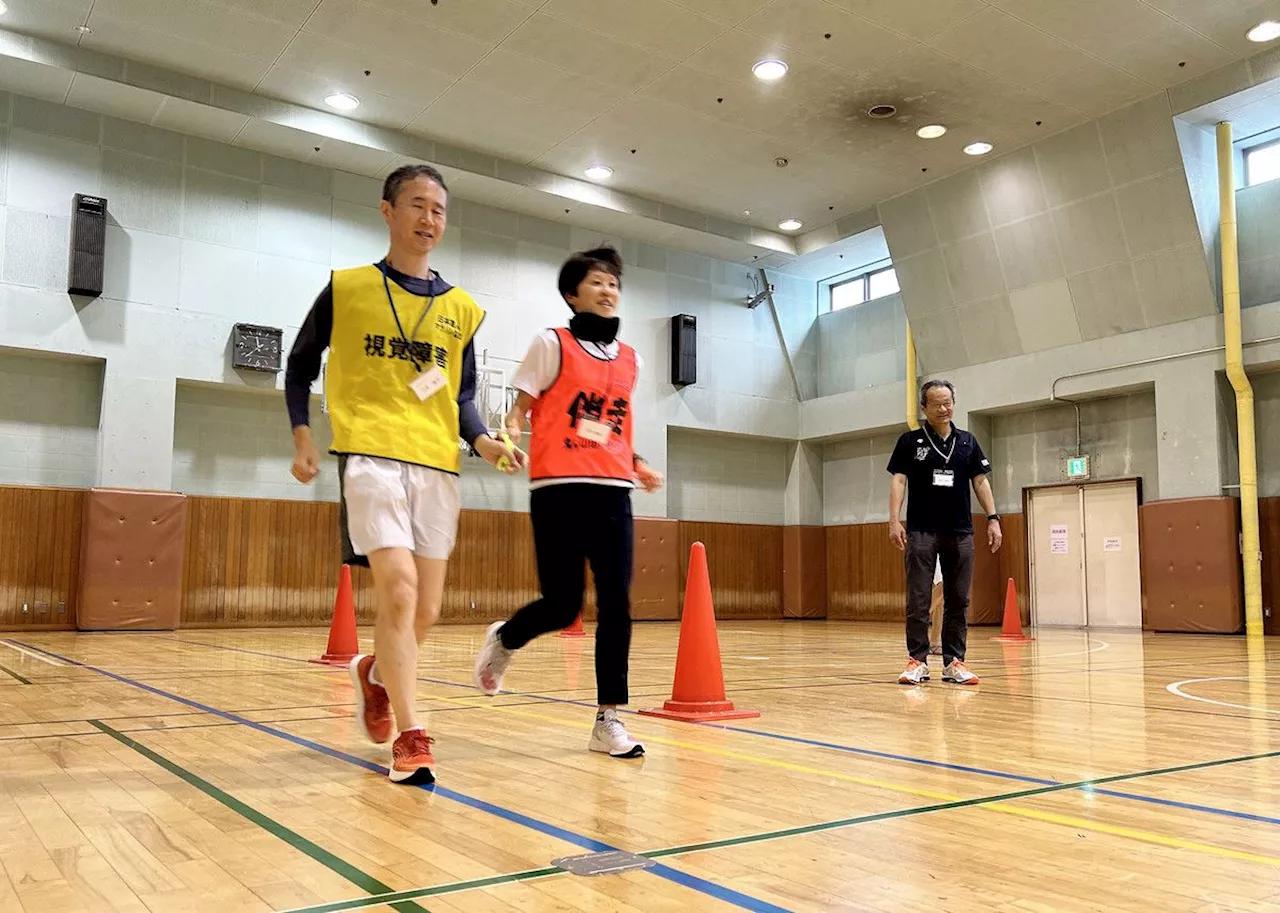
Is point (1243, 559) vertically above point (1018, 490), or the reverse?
point (1018, 490)

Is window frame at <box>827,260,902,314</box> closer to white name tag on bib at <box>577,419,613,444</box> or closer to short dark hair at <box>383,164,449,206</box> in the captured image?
white name tag on bib at <box>577,419,613,444</box>

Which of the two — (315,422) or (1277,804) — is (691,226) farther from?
(1277,804)

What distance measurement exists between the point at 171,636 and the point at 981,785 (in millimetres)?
10800

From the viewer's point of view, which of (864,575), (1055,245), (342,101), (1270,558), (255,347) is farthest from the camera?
(864,575)

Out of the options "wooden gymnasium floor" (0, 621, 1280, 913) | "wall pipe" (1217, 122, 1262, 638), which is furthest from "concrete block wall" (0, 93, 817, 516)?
"wall pipe" (1217, 122, 1262, 638)

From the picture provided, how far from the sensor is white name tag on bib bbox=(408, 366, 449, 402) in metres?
3.04

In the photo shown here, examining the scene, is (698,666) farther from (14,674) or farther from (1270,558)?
(1270,558)

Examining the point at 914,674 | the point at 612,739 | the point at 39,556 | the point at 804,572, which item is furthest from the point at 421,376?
the point at 804,572

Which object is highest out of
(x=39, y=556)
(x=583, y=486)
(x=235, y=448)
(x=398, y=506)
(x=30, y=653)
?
(x=235, y=448)

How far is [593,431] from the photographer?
346 cm

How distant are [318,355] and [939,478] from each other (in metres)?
3.83

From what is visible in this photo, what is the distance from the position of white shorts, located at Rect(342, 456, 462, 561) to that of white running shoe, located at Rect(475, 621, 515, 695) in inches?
26.5

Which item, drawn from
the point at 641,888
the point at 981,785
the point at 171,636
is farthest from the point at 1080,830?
the point at 171,636

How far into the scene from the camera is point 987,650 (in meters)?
9.47
